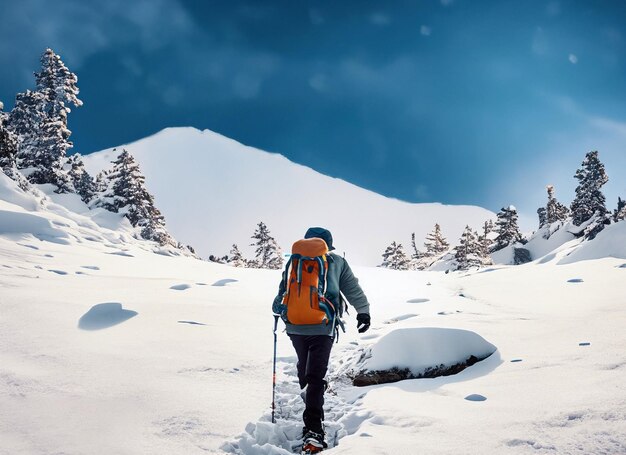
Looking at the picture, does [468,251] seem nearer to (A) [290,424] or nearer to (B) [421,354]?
(B) [421,354]

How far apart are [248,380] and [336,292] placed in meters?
2.08

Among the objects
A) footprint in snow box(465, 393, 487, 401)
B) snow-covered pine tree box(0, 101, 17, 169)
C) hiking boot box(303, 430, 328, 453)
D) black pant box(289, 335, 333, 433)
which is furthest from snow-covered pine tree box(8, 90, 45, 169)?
footprint in snow box(465, 393, 487, 401)

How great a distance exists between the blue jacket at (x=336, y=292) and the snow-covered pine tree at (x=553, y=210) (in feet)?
258

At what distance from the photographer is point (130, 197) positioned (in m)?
40.9

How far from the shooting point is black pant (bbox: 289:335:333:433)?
178 inches

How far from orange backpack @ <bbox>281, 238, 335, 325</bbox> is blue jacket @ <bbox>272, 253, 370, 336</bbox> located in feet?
0.27

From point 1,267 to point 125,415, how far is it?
799 cm

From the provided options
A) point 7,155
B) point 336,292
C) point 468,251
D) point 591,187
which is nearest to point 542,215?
point 591,187

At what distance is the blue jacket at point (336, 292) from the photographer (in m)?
4.91

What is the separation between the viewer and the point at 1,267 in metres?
9.82

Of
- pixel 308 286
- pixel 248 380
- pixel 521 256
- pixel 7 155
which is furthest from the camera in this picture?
pixel 521 256

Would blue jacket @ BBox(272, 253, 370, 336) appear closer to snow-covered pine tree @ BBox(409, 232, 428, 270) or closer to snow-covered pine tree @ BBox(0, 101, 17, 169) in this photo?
snow-covered pine tree @ BBox(0, 101, 17, 169)

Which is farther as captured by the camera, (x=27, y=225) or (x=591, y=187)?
(x=591, y=187)

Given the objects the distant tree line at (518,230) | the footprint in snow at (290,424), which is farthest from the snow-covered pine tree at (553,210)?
the footprint in snow at (290,424)
